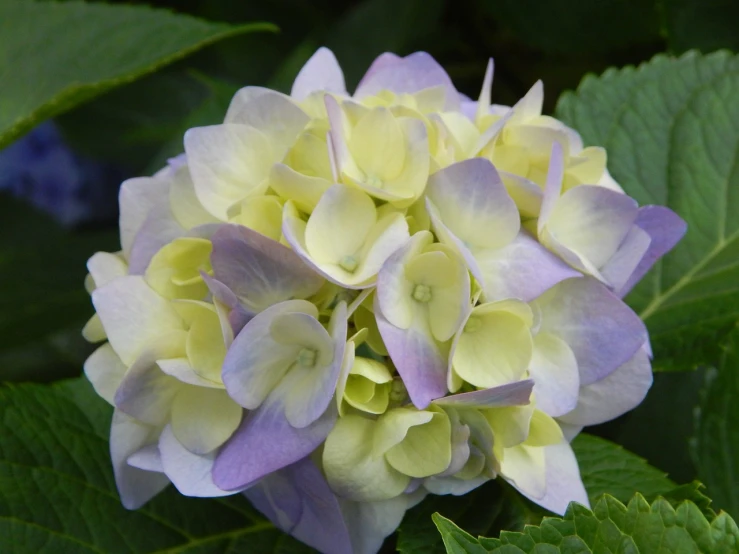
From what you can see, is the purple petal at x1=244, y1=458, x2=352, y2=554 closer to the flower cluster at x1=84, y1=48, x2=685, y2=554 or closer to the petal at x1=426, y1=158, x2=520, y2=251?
the flower cluster at x1=84, y1=48, x2=685, y2=554

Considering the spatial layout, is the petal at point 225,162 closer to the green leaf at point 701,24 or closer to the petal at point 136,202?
the petal at point 136,202

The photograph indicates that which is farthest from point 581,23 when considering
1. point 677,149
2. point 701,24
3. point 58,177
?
point 58,177

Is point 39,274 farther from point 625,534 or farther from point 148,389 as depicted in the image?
point 625,534

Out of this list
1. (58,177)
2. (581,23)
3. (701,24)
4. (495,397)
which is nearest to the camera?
(495,397)

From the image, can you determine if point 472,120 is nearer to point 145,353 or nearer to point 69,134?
point 145,353

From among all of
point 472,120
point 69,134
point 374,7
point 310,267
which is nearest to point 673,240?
point 472,120

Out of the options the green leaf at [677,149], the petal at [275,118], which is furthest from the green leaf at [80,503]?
the green leaf at [677,149]
